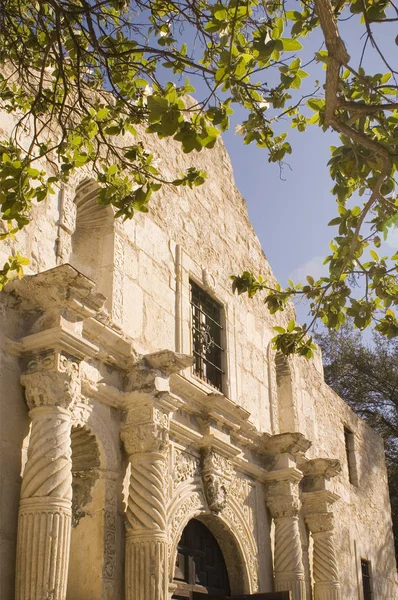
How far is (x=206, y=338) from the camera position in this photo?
9.06 m

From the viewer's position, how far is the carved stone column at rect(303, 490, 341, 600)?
982 centimetres

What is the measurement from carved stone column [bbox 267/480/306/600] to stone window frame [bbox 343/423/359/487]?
383 centimetres

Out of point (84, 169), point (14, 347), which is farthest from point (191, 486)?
point (84, 169)

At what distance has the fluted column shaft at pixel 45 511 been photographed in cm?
511

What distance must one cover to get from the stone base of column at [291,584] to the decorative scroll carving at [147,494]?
115 inches

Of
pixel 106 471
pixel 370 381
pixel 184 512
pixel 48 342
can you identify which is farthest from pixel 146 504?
pixel 370 381

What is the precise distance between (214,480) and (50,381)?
112 inches

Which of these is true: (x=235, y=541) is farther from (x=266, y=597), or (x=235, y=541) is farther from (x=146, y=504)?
(x=146, y=504)

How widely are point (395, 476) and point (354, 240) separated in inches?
662

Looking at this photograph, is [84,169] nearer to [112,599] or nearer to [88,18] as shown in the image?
[88,18]

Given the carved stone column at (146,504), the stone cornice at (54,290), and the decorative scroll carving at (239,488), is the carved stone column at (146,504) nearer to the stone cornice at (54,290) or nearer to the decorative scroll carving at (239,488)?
the stone cornice at (54,290)

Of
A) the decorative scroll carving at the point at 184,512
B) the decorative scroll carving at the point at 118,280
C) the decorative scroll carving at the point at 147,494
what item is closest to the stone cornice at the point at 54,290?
the decorative scroll carving at the point at 118,280

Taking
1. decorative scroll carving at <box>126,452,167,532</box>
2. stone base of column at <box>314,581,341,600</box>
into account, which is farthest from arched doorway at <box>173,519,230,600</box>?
stone base of column at <box>314,581,341,600</box>

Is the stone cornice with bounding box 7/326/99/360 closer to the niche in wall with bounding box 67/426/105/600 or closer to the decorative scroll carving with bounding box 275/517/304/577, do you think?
the niche in wall with bounding box 67/426/105/600
